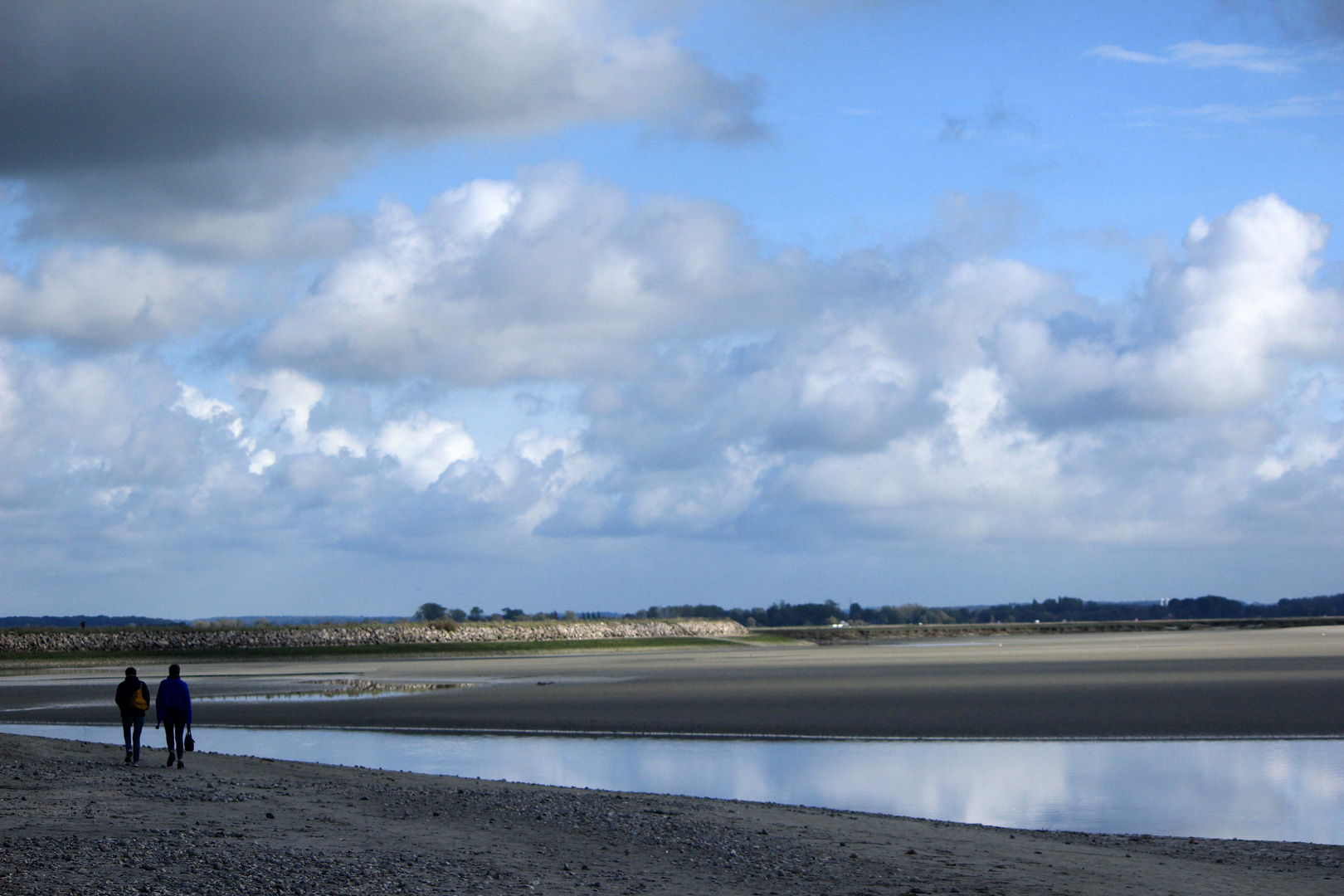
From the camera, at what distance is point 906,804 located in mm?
19578

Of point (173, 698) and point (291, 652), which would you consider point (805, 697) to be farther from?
point (291, 652)

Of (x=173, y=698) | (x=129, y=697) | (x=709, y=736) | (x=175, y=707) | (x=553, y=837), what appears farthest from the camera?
(x=709, y=736)

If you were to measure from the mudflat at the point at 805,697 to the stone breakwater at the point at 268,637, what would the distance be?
19.0 m

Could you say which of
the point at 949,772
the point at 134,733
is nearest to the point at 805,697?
the point at 949,772

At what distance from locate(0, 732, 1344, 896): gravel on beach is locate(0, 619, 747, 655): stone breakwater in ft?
253

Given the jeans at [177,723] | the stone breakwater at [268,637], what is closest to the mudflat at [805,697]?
the jeans at [177,723]

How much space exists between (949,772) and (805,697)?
18807 mm

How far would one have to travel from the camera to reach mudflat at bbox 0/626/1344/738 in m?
31.9

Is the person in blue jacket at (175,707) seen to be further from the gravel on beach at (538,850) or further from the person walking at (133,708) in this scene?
the gravel on beach at (538,850)

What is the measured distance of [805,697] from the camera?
138 ft

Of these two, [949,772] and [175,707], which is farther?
[949,772]

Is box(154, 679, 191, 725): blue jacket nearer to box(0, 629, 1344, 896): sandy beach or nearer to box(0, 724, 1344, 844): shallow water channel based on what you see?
box(0, 629, 1344, 896): sandy beach

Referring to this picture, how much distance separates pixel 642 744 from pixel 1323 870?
676 inches

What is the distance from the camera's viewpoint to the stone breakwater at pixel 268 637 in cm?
8994
